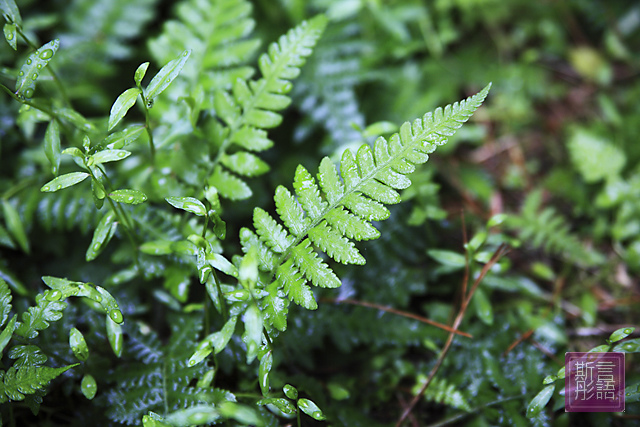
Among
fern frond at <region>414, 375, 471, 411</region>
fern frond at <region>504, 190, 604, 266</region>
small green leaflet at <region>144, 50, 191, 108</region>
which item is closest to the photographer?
small green leaflet at <region>144, 50, 191, 108</region>

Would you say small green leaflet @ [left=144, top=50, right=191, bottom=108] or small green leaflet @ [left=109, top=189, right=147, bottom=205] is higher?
small green leaflet @ [left=144, top=50, right=191, bottom=108]

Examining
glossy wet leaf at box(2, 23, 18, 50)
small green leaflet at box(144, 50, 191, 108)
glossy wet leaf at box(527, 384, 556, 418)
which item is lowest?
glossy wet leaf at box(527, 384, 556, 418)

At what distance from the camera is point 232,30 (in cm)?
211

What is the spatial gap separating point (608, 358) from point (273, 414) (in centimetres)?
135

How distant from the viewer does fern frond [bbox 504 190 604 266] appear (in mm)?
2271

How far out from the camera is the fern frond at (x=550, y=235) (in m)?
2.27

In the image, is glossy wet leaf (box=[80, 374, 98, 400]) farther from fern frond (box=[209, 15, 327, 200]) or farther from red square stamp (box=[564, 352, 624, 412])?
red square stamp (box=[564, 352, 624, 412])

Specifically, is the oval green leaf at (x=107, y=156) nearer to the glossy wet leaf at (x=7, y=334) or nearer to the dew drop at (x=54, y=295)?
the dew drop at (x=54, y=295)

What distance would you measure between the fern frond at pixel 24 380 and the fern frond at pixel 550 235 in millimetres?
2190

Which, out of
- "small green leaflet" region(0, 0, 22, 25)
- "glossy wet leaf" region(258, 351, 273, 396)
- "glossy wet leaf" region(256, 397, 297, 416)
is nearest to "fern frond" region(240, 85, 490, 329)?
"glossy wet leaf" region(258, 351, 273, 396)

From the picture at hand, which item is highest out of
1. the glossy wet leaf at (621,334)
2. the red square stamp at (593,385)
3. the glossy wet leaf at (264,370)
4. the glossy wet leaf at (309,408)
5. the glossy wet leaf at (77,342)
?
the glossy wet leaf at (77,342)

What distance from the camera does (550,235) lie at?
2.29 metres

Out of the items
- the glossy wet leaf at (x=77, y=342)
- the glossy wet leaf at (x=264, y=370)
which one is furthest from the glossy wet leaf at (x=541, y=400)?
the glossy wet leaf at (x=77, y=342)

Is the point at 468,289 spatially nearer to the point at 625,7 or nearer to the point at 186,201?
the point at 186,201
